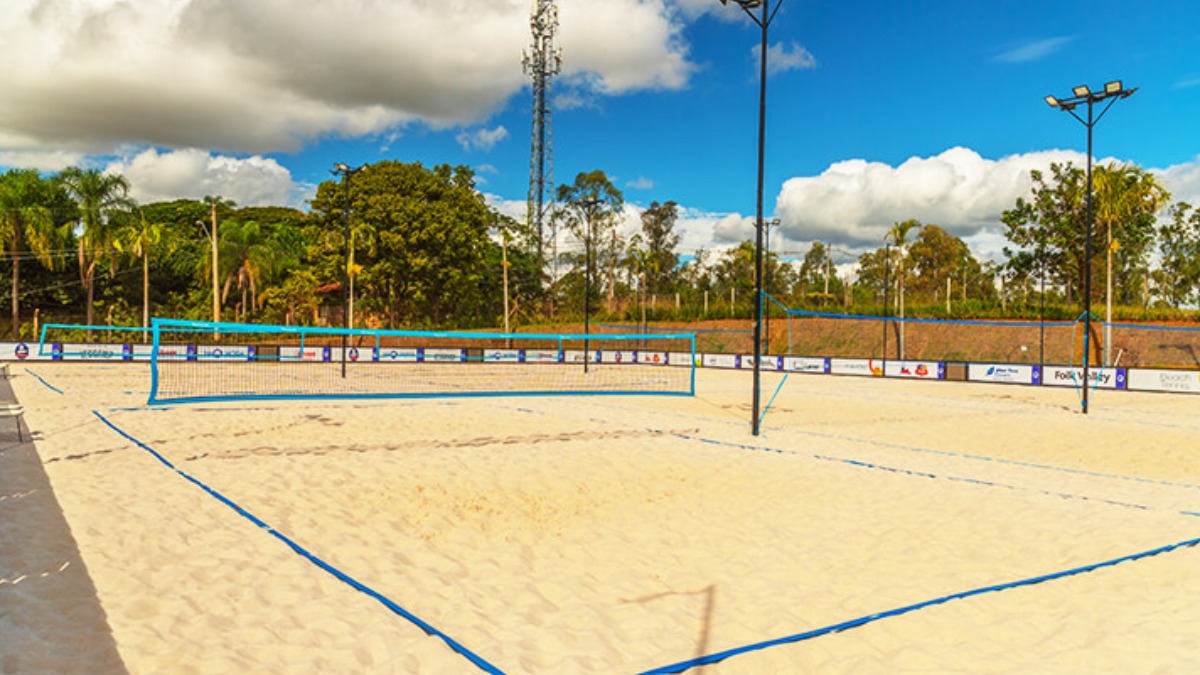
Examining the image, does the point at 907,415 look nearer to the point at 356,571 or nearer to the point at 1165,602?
the point at 1165,602

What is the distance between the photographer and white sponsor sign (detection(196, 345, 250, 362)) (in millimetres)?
35562

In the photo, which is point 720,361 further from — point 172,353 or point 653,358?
point 172,353

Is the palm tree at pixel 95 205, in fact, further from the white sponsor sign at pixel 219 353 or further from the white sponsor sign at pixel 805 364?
the white sponsor sign at pixel 805 364

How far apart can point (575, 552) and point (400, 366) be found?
3216cm

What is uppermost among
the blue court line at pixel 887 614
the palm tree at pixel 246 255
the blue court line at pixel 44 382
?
the palm tree at pixel 246 255

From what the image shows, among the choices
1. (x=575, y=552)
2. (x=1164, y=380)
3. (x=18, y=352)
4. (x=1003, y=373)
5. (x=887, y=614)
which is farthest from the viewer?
(x=18, y=352)

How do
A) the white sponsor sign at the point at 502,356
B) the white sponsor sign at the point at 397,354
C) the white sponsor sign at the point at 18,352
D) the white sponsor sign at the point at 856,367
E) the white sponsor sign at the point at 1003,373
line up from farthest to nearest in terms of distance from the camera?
1. the white sponsor sign at the point at 502,356
2. the white sponsor sign at the point at 397,354
3. the white sponsor sign at the point at 856,367
4. the white sponsor sign at the point at 18,352
5. the white sponsor sign at the point at 1003,373

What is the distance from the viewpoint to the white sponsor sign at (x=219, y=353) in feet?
117

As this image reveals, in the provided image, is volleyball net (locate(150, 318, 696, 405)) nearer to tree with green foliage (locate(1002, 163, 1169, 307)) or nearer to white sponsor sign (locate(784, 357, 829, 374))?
white sponsor sign (locate(784, 357, 829, 374))

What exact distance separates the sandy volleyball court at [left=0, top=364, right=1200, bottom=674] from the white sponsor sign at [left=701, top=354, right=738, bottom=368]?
25.7 metres

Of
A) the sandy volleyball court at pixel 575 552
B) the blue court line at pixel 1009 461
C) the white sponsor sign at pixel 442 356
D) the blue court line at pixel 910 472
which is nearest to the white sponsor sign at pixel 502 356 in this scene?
the white sponsor sign at pixel 442 356

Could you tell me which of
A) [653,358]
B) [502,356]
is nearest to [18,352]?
[502,356]

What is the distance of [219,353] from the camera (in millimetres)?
Result: 35938

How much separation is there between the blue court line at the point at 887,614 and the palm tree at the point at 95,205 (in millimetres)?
55771
